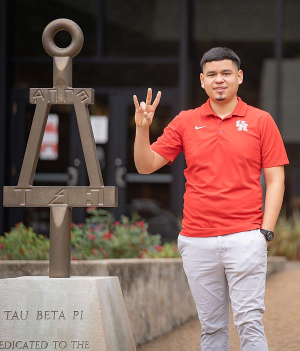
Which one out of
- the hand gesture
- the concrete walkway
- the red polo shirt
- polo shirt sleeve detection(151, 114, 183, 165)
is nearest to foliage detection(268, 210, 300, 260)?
the concrete walkway

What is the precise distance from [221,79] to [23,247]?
2.93 m

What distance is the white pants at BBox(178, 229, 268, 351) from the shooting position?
4.07 meters

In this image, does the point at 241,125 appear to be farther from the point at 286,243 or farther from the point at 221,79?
the point at 286,243

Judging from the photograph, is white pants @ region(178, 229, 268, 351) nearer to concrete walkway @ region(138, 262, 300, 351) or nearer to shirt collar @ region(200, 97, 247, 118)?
shirt collar @ region(200, 97, 247, 118)

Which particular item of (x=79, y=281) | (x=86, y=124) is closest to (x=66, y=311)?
(x=79, y=281)

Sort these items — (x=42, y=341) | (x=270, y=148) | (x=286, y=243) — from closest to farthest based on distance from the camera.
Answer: (x=42, y=341) < (x=270, y=148) < (x=286, y=243)

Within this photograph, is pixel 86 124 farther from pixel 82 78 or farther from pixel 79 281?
pixel 82 78

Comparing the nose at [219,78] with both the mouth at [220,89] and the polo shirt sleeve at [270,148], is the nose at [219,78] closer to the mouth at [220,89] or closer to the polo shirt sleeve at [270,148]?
the mouth at [220,89]

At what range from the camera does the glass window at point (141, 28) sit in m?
12.4

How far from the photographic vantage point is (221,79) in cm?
421

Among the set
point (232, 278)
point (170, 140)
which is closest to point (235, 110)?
point (170, 140)

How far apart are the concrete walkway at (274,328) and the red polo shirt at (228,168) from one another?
2176 mm

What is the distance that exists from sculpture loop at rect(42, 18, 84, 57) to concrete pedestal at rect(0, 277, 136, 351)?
1.18 metres

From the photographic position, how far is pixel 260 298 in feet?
13.5
